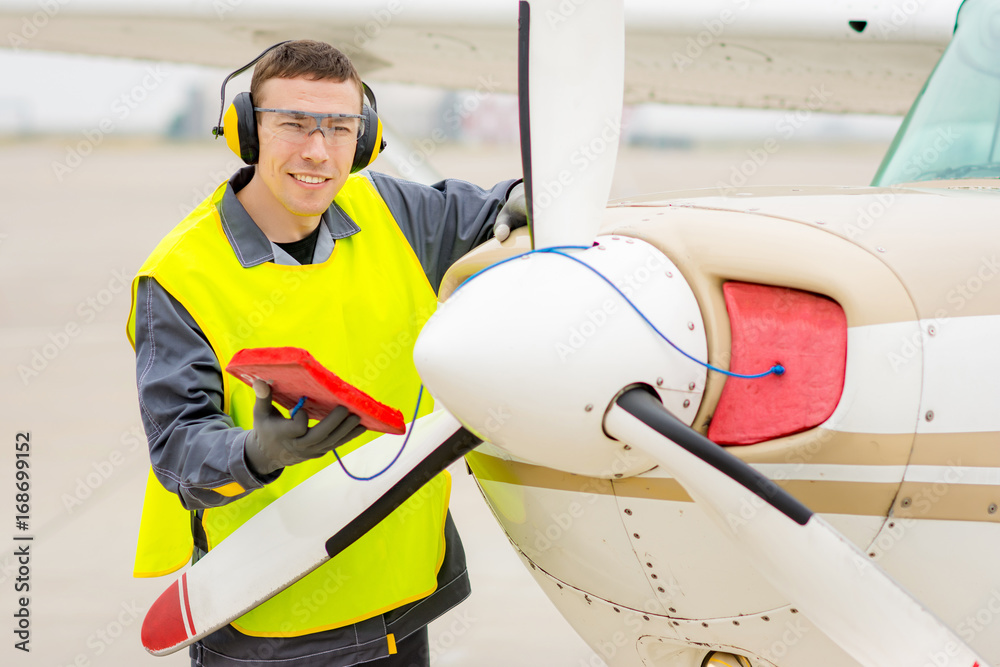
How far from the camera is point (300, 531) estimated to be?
225 centimetres

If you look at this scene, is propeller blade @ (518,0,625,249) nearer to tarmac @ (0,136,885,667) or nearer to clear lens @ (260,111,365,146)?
clear lens @ (260,111,365,146)

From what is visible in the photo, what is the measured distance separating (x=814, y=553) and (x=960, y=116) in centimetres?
200

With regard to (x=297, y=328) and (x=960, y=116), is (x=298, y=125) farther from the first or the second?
(x=960, y=116)

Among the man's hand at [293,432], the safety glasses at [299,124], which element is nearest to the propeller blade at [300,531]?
the man's hand at [293,432]

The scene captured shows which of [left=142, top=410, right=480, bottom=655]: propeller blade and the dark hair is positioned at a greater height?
the dark hair

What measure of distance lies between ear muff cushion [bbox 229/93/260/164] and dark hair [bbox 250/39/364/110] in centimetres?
4

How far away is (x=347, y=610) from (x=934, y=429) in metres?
1.42

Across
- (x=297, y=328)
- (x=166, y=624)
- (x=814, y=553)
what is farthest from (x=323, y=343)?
(x=814, y=553)

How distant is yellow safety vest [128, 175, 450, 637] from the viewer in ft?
7.45

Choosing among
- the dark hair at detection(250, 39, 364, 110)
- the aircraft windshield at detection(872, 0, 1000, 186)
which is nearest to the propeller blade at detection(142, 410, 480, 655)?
the dark hair at detection(250, 39, 364, 110)

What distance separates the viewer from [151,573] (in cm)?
241

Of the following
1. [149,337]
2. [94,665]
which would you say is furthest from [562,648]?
[149,337]

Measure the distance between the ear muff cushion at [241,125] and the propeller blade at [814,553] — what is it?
1.18 metres

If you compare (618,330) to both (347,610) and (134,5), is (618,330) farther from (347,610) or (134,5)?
(134,5)
